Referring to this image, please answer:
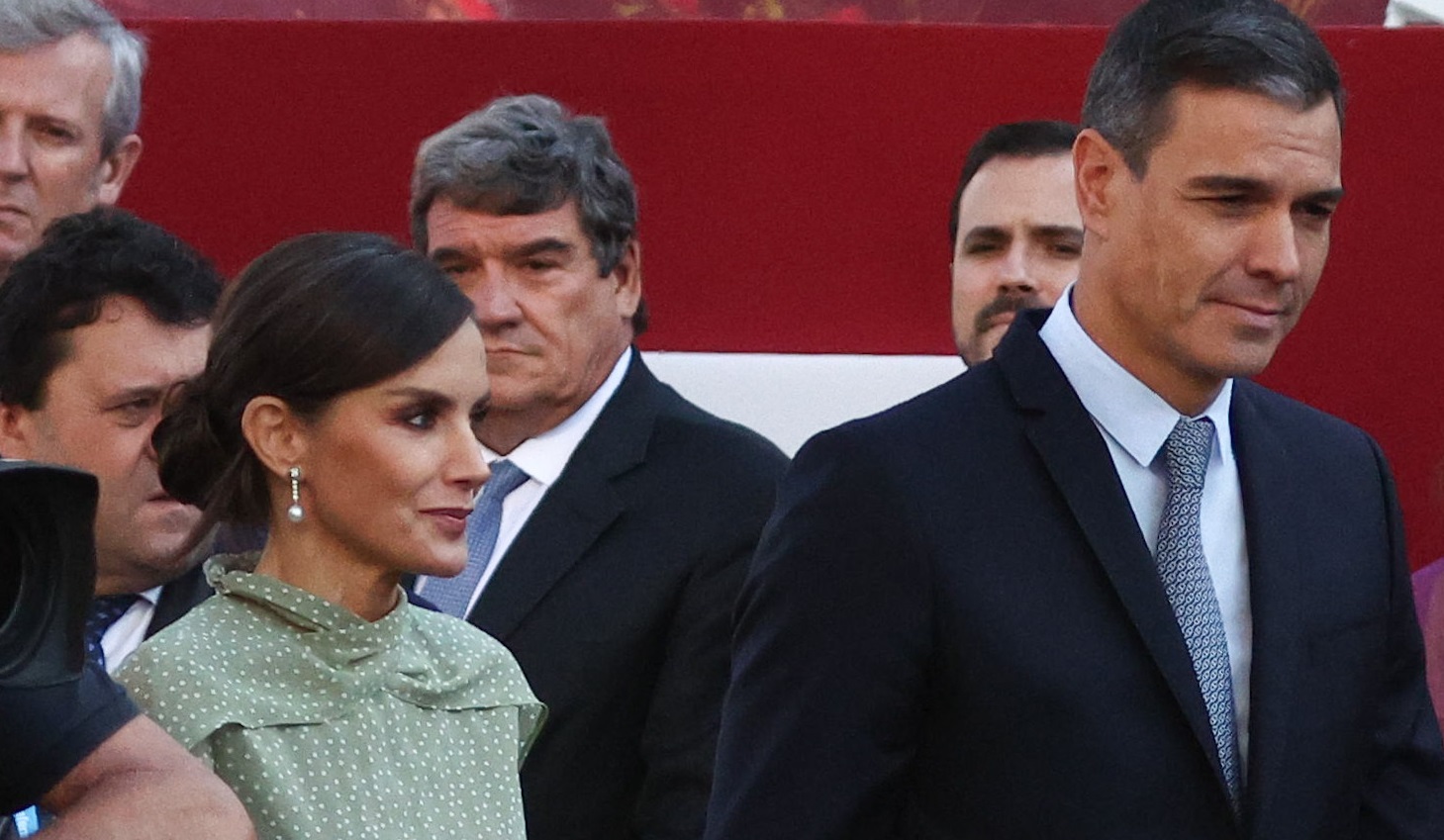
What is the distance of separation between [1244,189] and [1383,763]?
20.8 inches

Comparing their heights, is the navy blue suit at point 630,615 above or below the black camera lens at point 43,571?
below

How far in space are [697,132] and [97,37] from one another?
90 centimetres

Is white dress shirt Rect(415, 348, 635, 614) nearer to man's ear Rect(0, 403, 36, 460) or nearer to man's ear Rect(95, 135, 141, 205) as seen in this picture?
man's ear Rect(0, 403, 36, 460)

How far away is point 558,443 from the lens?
2877 mm

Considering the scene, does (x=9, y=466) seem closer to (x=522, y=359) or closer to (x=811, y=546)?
(x=811, y=546)

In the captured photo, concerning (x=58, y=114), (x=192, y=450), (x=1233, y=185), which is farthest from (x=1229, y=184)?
(x=58, y=114)

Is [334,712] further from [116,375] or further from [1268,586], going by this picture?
[1268,586]

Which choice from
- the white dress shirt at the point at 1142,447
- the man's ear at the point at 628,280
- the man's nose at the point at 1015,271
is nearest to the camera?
the white dress shirt at the point at 1142,447

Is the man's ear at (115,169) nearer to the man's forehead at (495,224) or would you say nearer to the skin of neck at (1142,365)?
the man's forehead at (495,224)

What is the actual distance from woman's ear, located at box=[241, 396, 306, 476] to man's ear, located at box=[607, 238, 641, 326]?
0.91 m

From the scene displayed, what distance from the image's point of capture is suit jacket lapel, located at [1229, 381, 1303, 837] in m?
2.02

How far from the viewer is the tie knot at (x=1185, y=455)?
2109 millimetres

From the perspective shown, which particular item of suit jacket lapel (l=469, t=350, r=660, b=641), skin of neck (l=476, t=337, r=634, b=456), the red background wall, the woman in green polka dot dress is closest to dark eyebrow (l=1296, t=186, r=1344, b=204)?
the woman in green polka dot dress

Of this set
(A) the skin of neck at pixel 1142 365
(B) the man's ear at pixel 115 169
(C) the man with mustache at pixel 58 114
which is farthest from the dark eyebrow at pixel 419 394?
(B) the man's ear at pixel 115 169
